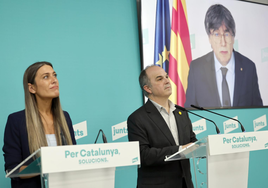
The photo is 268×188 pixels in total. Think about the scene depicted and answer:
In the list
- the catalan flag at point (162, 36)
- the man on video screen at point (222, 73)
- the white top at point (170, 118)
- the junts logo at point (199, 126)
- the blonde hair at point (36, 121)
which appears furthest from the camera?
the man on video screen at point (222, 73)

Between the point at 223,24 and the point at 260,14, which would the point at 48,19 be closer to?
the point at 223,24

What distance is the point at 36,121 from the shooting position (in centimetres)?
195

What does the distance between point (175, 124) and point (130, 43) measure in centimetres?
134

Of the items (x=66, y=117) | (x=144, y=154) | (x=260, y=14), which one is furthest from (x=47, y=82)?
(x=260, y=14)

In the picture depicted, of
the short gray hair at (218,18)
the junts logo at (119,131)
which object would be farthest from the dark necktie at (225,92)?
the junts logo at (119,131)

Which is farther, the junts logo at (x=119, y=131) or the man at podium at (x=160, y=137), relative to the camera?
the junts logo at (x=119, y=131)

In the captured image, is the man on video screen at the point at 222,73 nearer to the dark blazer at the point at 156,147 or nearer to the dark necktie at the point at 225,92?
the dark necktie at the point at 225,92

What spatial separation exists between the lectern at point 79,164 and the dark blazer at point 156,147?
2.03ft

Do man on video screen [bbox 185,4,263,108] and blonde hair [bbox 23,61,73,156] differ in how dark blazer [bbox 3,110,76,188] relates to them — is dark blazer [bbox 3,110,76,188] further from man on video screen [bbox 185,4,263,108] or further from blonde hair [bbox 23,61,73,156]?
man on video screen [bbox 185,4,263,108]

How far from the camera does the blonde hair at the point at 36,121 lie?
6.17 feet

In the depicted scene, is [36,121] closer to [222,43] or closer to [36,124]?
[36,124]

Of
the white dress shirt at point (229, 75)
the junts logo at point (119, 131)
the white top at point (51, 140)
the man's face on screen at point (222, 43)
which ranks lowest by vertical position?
the junts logo at point (119, 131)

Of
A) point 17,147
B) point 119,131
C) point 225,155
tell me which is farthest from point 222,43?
point 17,147

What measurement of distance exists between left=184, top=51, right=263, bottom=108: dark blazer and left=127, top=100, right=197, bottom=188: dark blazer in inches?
52.4
